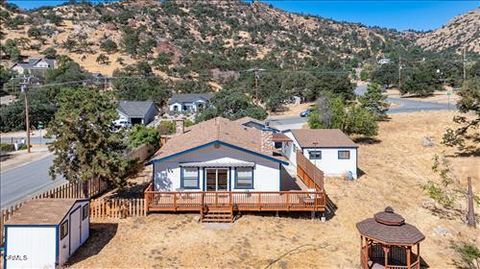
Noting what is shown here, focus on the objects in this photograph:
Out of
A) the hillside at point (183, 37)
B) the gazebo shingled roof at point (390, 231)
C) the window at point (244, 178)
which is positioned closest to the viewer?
the gazebo shingled roof at point (390, 231)

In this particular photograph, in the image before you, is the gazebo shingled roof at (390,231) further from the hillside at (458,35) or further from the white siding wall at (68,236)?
the hillside at (458,35)

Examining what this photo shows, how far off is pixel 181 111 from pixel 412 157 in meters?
43.6

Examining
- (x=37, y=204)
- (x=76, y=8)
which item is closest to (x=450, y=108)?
(x=37, y=204)

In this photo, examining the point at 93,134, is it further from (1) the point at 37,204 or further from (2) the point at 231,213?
(2) the point at 231,213

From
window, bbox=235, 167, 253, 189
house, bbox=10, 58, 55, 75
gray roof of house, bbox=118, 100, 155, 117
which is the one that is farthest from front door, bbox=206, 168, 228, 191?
house, bbox=10, 58, 55, 75

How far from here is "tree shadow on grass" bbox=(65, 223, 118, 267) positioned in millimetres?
16578

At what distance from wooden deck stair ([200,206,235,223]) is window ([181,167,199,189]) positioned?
1.84m

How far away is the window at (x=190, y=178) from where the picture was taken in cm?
2195

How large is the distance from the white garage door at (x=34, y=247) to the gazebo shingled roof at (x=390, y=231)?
12213 mm

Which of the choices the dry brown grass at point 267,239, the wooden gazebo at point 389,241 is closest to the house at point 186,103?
the dry brown grass at point 267,239

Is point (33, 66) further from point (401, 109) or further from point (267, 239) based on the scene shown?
point (267, 239)

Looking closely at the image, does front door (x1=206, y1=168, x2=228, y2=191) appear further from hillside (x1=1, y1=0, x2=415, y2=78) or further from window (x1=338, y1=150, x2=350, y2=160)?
hillside (x1=1, y1=0, x2=415, y2=78)

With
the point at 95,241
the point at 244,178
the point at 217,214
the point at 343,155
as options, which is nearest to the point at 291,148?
the point at 343,155

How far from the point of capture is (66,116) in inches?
780
